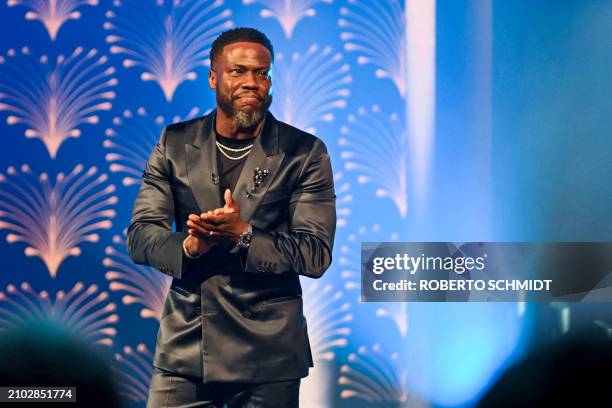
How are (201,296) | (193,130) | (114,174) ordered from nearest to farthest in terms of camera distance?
(201,296) → (193,130) → (114,174)

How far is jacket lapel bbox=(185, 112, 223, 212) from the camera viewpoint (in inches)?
111

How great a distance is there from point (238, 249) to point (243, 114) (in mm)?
499

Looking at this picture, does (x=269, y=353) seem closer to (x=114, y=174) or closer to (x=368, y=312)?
(x=368, y=312)

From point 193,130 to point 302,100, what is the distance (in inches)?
38.9

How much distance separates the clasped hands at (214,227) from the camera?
2.52 m

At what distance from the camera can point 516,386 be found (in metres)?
3.92

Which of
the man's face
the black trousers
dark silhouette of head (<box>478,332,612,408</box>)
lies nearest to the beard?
the man's face

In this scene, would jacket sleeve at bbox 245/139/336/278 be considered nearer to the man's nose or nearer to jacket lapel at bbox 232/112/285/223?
jacket lapel at bbox 232/112/285/223

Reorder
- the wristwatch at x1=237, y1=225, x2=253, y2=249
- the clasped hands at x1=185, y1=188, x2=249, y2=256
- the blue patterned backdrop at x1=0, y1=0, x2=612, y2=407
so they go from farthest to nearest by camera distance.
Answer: the blue patterned backdrop at x1=0, y1=0, x2=612, y2=407
the wristwatch at x1=237, y1=225, x2=253, y2=249
the clasped hands at x1=185, y1=188, x2=249, y2=256

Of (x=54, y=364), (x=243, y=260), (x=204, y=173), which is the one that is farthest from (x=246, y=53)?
(x=54, y=364)

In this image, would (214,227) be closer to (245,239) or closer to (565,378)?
(245,239)

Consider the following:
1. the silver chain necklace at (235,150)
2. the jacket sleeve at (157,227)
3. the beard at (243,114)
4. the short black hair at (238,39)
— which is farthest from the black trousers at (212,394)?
the short black hair at (238,39)

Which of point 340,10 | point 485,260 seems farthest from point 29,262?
point 485,260

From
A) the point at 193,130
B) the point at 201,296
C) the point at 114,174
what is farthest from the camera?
the point at 114,174
